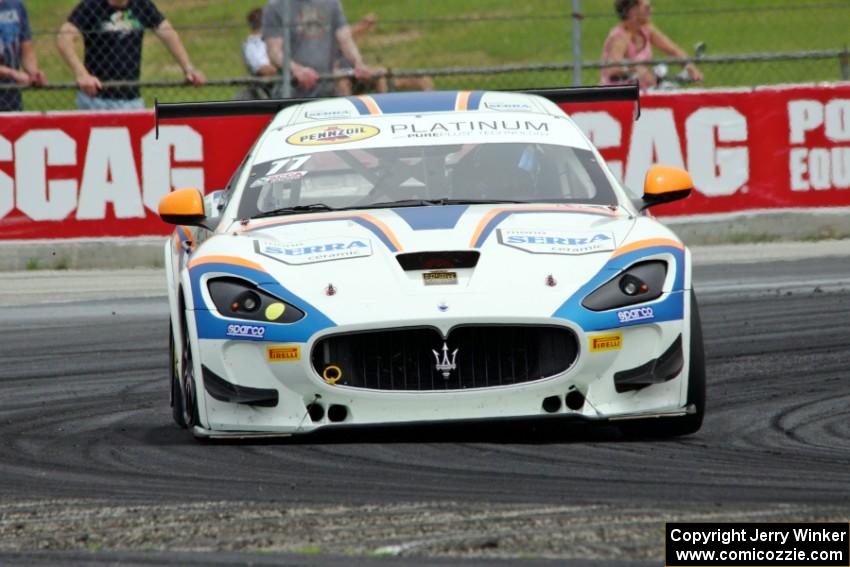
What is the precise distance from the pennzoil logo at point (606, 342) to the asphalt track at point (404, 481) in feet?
1.15

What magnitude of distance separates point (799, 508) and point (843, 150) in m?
9.57

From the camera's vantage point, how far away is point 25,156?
45.0 ft

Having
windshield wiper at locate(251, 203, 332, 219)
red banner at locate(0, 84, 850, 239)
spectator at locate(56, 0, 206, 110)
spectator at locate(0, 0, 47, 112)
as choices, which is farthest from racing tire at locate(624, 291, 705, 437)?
spectator at locate(0, 0, 47, 112)

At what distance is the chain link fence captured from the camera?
48.5 feet

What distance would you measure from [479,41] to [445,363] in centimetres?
1482

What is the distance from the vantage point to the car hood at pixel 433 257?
6453 millimetres

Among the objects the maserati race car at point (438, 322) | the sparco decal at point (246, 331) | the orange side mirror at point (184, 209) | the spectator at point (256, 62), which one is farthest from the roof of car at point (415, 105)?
the spectator at point (256, 62)

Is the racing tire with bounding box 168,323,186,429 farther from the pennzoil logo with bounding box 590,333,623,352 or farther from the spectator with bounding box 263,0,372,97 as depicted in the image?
the spectator with bounding box 263,0,372,97

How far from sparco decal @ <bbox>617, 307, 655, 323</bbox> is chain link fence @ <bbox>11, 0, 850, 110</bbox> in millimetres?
8008

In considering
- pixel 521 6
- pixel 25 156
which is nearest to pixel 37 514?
pixel 25 156

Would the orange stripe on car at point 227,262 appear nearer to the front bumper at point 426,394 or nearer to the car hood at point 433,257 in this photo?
the car hood at point 433,257

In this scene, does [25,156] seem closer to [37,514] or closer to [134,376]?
[134,376]

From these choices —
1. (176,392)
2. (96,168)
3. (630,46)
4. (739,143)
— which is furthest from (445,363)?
(630,46)

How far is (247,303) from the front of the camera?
662cm
